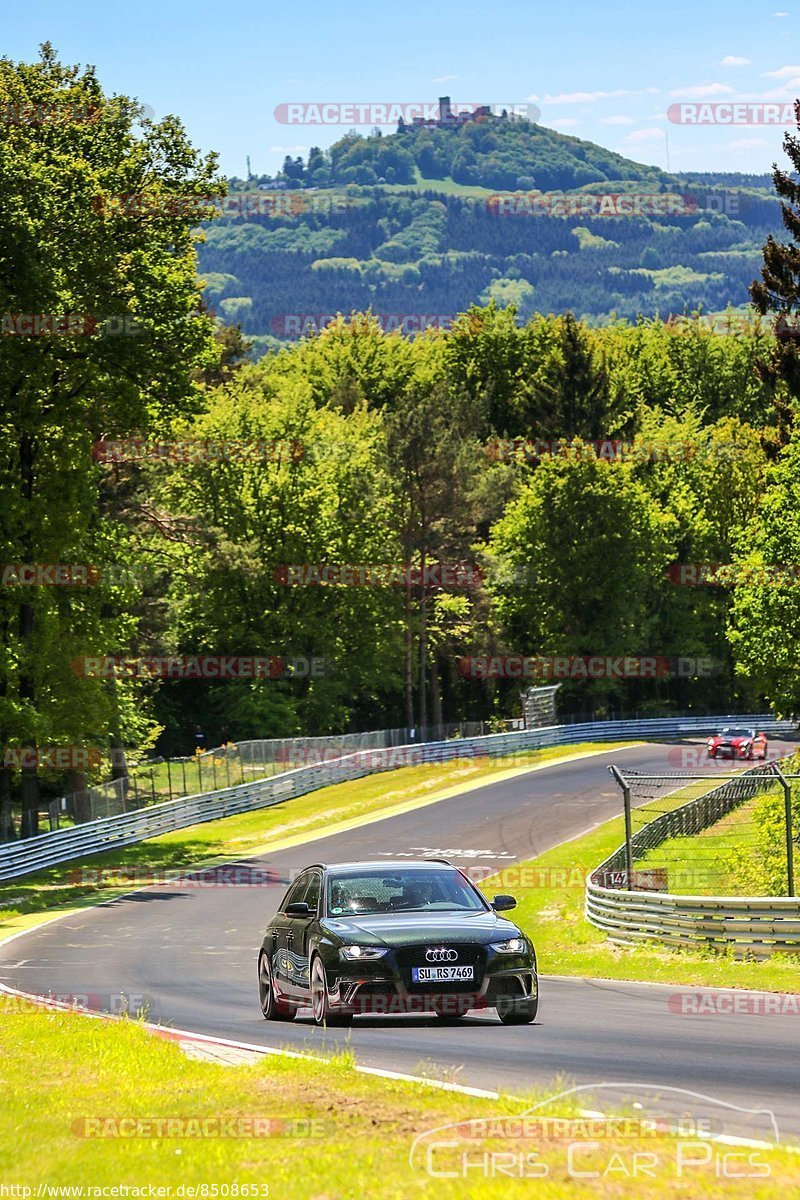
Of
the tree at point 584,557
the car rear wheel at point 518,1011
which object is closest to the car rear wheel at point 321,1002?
the car rear wheel at point 518,1011

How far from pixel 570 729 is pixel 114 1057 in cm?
6317

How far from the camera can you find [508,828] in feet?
155

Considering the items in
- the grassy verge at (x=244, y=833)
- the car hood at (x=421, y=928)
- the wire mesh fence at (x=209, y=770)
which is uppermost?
the car hood at (x=421, y=928)

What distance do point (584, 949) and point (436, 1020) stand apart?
11.1 metres

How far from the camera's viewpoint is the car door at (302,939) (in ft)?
51.1

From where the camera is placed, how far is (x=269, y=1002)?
17.0 metres

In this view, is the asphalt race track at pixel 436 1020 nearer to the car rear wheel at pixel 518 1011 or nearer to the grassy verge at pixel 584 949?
the car rear wheel at pixel 518 1011

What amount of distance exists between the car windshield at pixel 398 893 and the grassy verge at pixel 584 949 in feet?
17.3

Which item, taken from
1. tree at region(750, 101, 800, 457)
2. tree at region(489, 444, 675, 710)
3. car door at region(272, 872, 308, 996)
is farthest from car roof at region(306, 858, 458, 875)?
tree at region(489, 444, 675, 710)

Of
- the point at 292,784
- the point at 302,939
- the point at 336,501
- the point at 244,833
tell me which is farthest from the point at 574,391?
the point at 302,939

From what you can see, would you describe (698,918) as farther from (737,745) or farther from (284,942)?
(737,745)

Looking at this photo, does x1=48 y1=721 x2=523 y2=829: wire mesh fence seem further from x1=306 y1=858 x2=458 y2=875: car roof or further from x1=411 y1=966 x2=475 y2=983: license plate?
x1=411 y1=966 x2=475 y2=983: license plate

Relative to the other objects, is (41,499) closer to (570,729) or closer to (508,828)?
(508,828)

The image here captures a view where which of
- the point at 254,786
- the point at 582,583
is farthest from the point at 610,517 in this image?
the point at 254,786
